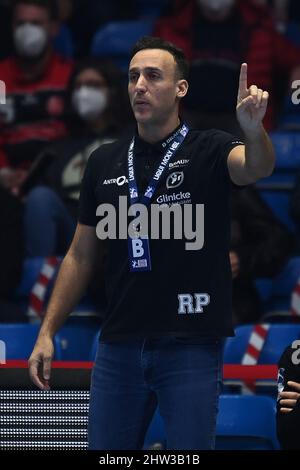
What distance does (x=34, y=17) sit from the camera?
30.6 feet

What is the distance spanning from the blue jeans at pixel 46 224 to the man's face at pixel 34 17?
69.4 inches

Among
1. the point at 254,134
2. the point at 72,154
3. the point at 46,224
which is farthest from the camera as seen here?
the point at 72,154

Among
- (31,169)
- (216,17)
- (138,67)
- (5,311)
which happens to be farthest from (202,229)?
(216,17)

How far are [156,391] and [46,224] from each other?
3389mm

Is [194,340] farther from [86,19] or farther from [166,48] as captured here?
[86,19]

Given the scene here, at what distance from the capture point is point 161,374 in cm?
459

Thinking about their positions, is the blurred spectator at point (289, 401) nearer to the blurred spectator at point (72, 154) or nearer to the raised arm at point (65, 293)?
the raised arm at point (65, 293)

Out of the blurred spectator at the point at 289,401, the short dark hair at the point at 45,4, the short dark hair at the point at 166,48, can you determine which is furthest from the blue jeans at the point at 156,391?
the short dark hair at the point at 45,4

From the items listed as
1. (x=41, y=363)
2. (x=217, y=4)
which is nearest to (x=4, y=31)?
(x=217, y=4)

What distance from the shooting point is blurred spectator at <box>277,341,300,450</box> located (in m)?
4.90

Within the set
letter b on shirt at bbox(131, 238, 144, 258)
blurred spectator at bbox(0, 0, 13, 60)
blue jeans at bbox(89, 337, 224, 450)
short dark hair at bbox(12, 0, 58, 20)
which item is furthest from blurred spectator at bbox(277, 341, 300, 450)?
blurred spectator at bbox(0, 0, 13, 60)

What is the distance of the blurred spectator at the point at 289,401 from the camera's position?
4902 mm

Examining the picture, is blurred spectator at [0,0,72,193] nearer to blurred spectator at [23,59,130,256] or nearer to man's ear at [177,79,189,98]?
blurred spectator at [23,59,130,256]

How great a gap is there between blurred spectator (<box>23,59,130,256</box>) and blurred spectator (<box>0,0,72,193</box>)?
273mm
